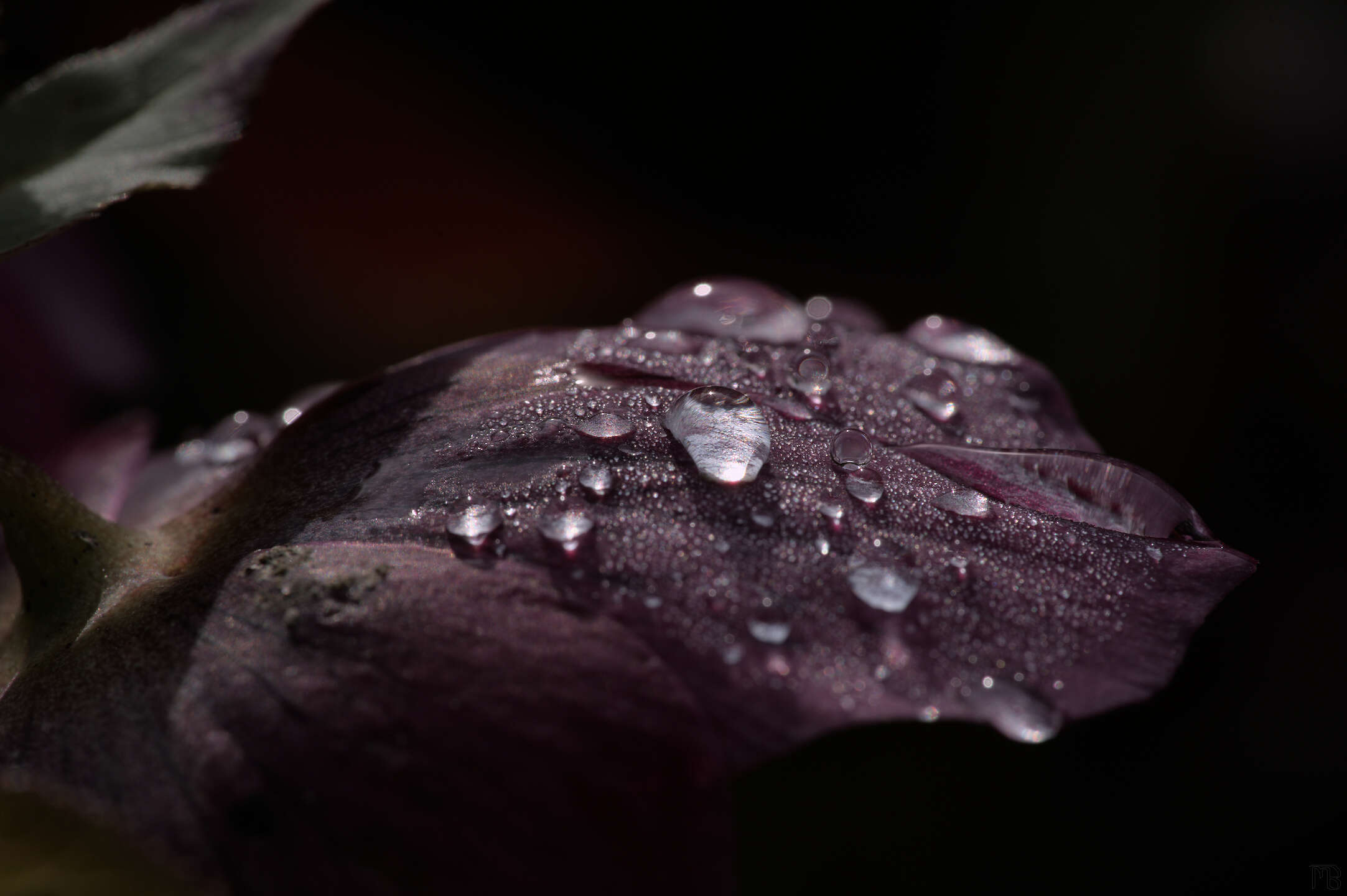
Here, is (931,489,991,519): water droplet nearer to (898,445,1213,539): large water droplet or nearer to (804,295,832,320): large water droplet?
(898,445,1213,539): large water droplet

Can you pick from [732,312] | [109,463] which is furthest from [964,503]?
[109,463]

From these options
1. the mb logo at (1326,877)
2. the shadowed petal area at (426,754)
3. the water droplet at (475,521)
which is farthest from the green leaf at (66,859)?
the mb logo at (1326,877)

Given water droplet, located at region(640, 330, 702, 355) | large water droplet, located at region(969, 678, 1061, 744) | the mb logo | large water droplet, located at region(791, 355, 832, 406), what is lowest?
the mb logo

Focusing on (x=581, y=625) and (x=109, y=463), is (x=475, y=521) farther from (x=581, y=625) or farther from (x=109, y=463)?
(x=109, y=463)

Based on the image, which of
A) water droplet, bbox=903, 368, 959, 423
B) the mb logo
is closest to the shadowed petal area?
water droplet, bbox=903, 368, 959, 423

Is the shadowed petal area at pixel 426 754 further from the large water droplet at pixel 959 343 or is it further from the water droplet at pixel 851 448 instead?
the large water droplet at pixel 959 343
